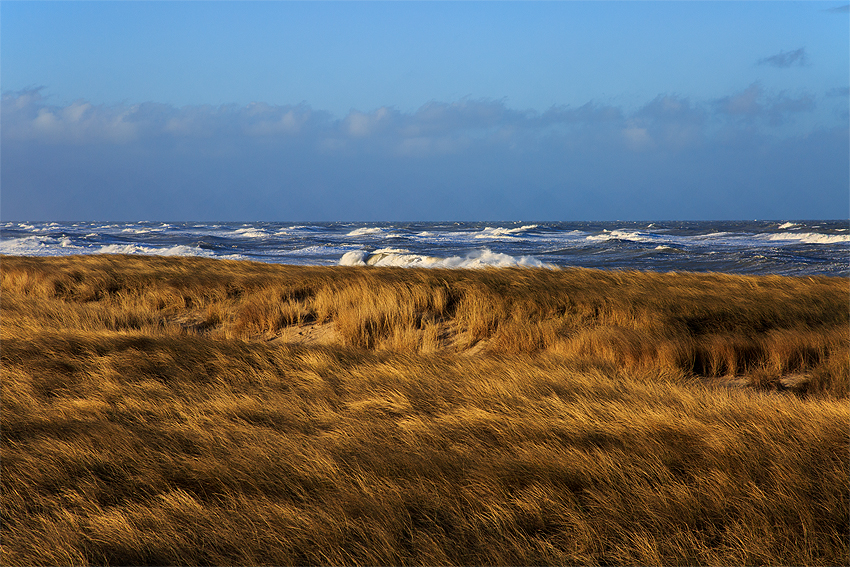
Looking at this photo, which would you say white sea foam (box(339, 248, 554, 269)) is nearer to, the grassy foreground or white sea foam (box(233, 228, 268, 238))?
the grassy foreground

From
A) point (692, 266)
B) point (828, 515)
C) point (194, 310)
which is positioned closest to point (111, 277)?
point (194, 310)

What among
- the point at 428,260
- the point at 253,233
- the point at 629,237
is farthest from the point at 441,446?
the point at 253,233

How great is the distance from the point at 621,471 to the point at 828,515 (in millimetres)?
1085

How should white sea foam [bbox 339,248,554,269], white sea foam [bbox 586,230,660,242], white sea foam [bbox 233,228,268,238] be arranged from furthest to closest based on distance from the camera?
white sea foam [bbox 233,228,268,238] < white sea foam [bbox 586,230,660,242] < white sea foam [bbox 339,248,554,269]

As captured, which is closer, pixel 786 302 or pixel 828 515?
pixel 828 515

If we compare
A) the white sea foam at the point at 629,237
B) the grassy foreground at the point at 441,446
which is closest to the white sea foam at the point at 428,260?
the grassy foreground at the point at 441,446

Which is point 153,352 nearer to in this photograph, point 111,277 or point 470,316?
point 470,316

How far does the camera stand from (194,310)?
11.8 meters

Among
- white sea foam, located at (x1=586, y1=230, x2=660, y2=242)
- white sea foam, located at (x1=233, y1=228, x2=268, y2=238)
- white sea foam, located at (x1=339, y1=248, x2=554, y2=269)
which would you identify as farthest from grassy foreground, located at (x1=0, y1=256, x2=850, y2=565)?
white sea foam, located at (x1=233, y1=228, x2=268, y2=238)

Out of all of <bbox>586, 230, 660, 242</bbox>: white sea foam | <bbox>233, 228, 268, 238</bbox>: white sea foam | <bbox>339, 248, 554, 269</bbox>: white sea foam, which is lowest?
<bbox>339, 248, 554, 269</bbox>: white sea foam

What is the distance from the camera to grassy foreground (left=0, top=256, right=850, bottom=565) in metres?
3.02

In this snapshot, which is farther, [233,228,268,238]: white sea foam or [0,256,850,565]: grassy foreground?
[233,228,268,238]: white sea foam

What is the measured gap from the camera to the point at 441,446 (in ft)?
13.8

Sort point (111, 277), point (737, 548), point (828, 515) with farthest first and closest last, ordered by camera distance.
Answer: point (111, 277) < point (828, 515) < point (737, 548)
